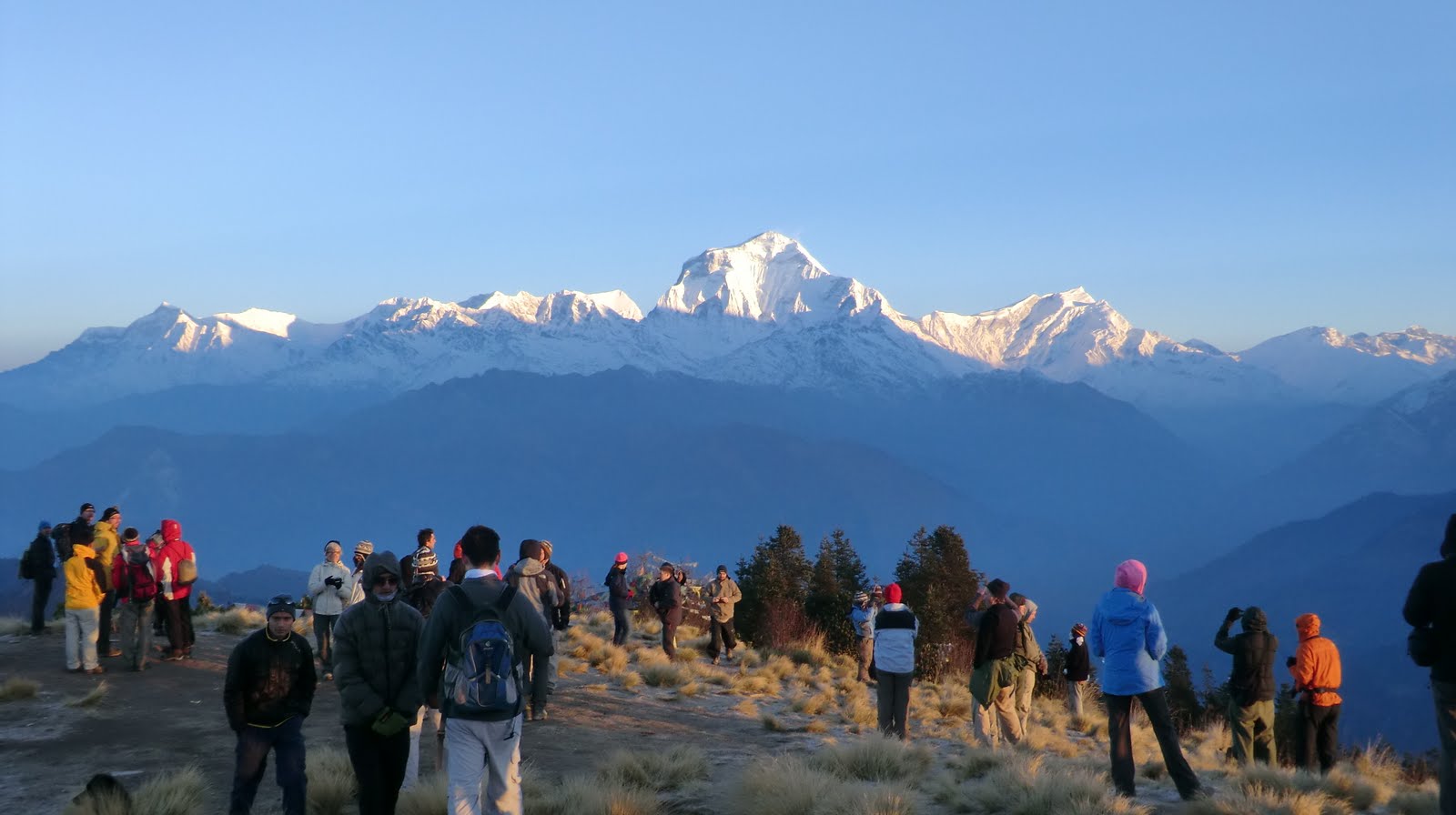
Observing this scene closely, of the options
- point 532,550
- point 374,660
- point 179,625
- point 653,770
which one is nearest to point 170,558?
point 179,625

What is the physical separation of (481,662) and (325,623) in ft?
28.2

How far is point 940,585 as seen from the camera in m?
43.5

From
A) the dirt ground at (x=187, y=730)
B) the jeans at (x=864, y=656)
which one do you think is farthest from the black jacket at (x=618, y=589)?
the jeans at (x=864, y=656)

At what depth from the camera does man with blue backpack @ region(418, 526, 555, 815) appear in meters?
6.07

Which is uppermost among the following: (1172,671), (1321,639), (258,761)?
(1321,639)

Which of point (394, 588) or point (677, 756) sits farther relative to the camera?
point (677, 756)

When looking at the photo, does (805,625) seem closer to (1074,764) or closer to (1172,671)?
(1074,764)

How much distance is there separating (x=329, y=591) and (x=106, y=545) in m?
3.19

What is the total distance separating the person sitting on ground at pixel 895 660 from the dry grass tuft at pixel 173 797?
22.4ft

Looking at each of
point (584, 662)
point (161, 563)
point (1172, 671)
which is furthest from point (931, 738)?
point (1172, 671)

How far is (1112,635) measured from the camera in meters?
8.55

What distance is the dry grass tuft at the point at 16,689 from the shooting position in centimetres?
1213

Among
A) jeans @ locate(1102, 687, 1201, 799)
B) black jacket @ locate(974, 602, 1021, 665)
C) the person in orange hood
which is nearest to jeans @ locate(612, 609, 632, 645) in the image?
black jacket @ locate(974, 602, 1021, 665)

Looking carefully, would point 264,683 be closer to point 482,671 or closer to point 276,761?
point 276,761
